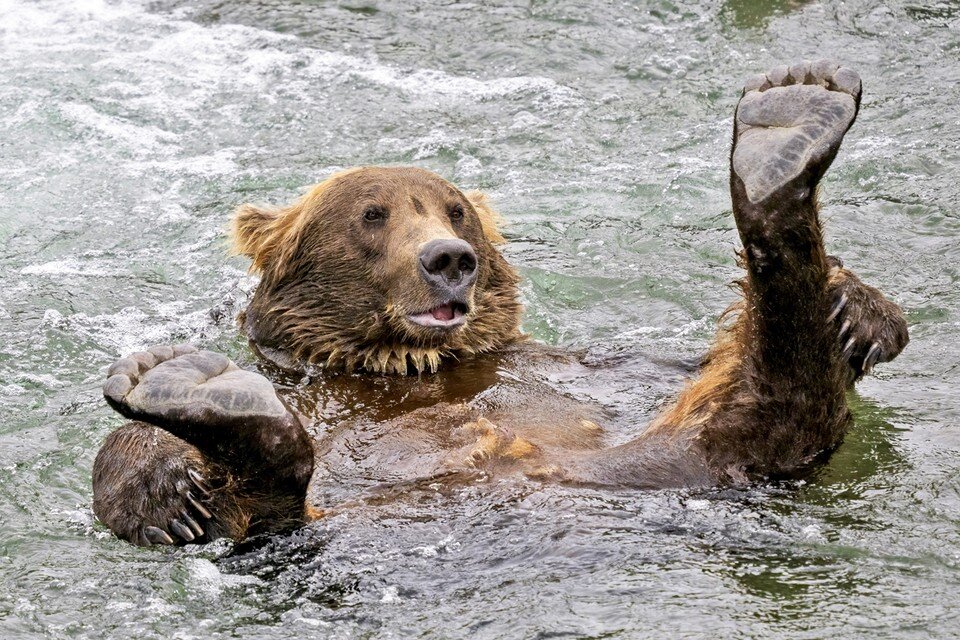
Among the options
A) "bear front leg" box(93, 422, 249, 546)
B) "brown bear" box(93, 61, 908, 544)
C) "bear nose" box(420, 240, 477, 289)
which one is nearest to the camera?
"brown bear" box(93, 61, 908, 544)

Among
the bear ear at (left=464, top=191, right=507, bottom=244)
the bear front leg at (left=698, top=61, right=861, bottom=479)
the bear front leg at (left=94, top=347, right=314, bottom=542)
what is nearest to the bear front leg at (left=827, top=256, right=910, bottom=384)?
the bear front leg at (left=698, top=61, right=861, bottom=479)

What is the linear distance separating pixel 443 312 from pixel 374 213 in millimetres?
682

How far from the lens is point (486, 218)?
24.0ft

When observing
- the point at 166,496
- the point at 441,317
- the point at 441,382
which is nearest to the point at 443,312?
the point at 441,317

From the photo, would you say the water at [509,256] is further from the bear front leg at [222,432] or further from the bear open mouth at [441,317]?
the bear open mouth at [441,317]

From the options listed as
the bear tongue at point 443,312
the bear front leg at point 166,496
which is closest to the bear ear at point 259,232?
the bear tongue at point 443,312

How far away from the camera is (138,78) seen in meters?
11.7

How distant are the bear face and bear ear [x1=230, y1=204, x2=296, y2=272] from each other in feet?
0.07

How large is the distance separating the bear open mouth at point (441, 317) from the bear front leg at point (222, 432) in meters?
1.44

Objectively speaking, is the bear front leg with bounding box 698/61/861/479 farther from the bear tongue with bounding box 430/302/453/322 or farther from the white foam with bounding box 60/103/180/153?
the white foam with bounding box 60/103/180/153

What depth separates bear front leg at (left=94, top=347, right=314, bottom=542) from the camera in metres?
4.61

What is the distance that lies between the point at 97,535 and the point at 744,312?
8.86 ft

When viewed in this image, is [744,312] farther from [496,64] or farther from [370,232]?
[496,64]

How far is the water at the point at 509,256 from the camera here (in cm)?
461
